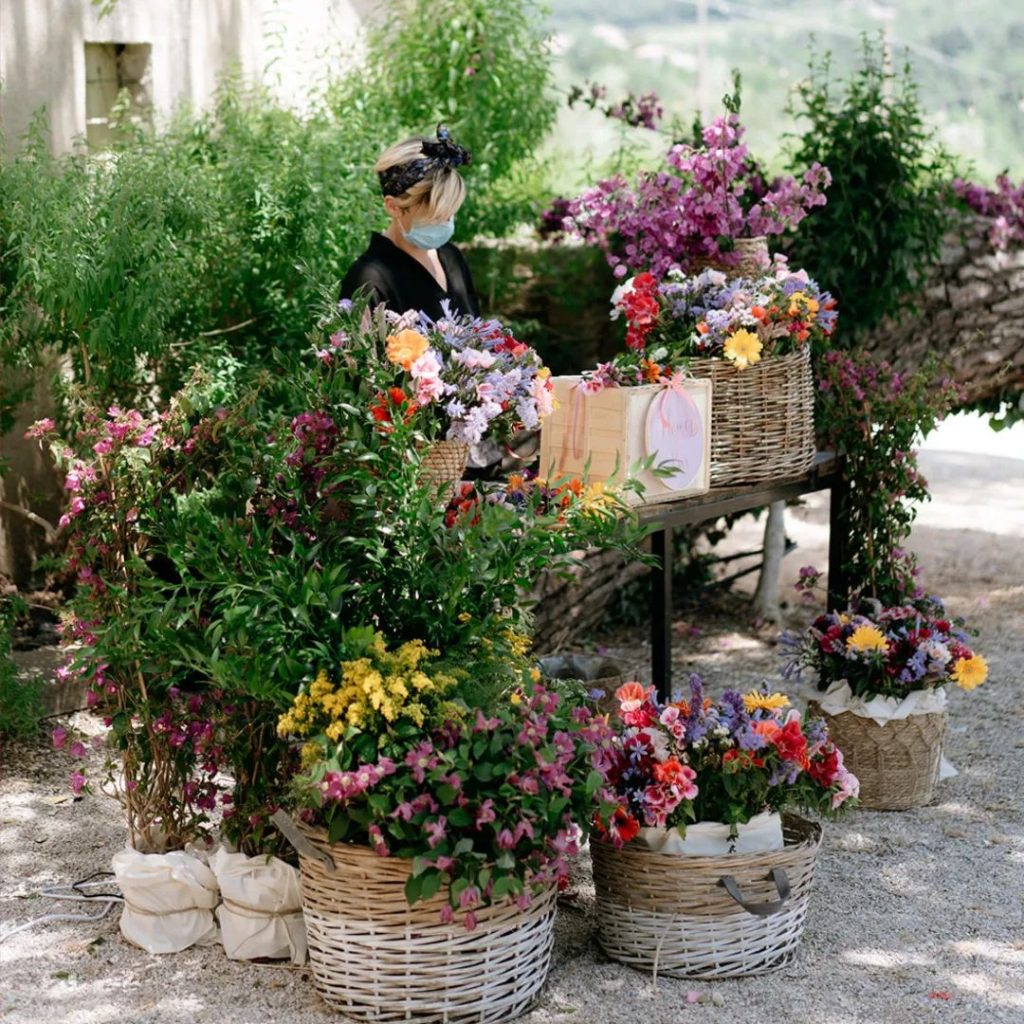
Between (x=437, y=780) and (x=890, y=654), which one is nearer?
(x=437, y=780)

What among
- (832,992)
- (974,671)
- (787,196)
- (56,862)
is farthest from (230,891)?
(787,196)

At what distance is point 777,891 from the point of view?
3533mm

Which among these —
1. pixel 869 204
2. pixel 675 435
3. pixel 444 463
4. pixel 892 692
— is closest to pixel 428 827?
pixel 444 463

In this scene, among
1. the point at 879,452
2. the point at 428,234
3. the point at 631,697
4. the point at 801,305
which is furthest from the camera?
the point at 879,452

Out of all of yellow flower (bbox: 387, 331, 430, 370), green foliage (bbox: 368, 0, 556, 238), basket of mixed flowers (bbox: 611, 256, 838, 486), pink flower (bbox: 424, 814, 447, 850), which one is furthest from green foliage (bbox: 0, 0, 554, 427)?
pink flower (bbox: 424, 814, 447, 850)

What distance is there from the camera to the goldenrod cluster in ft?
10.3

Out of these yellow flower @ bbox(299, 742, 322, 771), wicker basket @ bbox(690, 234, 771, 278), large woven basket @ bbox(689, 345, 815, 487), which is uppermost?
wicker basket @ bbox(690, 234, 771, 278)

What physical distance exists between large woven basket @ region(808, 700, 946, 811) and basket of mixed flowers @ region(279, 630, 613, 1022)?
4.96 ft

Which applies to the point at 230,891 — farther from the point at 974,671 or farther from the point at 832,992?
the point at 974,671

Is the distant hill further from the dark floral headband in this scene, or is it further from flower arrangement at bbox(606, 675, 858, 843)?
flower arrangement at bbox(606, 675, 858, 843)

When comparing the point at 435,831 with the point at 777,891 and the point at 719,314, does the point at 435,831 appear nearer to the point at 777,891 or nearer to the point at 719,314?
the point at 777,891

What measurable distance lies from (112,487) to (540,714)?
1.17m

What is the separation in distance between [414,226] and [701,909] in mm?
2036

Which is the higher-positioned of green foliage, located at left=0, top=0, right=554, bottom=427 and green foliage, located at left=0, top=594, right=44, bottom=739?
green foliage, located at left=0, top=0, right=554, bottom=427
